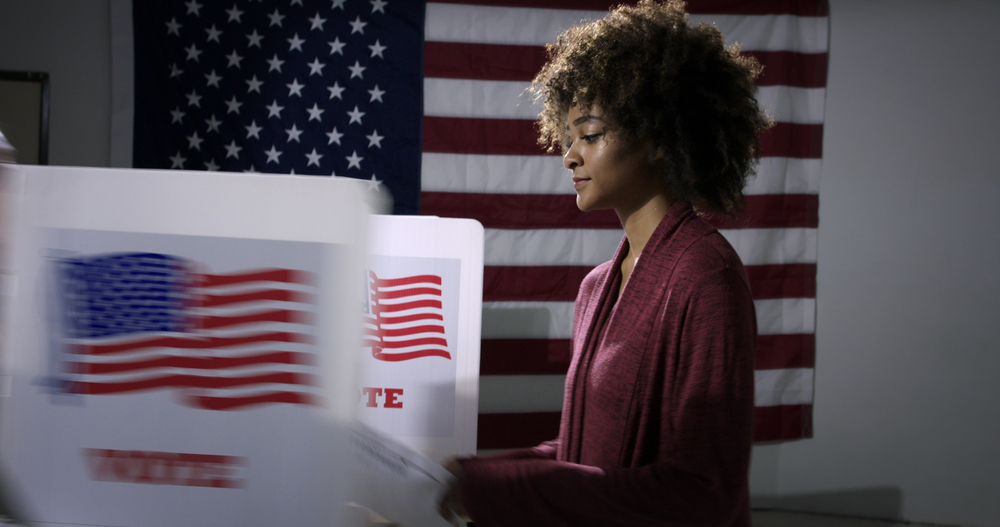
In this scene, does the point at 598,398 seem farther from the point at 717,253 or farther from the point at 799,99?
the point at 799,99

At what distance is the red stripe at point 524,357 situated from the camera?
211cm

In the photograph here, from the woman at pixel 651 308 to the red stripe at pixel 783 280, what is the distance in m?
1.23

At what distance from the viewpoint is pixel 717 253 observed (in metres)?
0.74

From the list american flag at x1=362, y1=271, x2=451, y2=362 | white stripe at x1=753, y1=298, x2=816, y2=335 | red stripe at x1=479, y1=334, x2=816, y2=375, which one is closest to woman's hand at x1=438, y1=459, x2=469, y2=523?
american flag at x1=362, y1=271, x2=451, y2=362

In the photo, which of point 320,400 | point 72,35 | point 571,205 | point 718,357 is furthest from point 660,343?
point 72,35

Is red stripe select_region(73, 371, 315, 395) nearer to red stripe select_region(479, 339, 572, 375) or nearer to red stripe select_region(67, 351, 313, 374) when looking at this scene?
red stripe select_region(67, 351, 313, 374)

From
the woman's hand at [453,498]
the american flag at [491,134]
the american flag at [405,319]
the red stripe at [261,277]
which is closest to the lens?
the red stripe at [261,277]

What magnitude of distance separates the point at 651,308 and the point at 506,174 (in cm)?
140

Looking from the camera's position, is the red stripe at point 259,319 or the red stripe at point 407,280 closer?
the red stripe at point 259,319

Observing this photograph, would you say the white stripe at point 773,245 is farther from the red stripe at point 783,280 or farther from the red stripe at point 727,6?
the red stripe at point 727,6

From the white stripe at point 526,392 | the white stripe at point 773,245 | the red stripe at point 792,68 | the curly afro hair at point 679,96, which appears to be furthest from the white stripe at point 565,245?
the curly afro hair at point 679,96

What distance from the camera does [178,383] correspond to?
380mm

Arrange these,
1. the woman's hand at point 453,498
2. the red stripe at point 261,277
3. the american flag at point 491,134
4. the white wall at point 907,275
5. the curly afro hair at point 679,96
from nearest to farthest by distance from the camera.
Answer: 1. the red stripe at point 261,277
2. the woman's hand at point 453,498
3. the curly afro hair at point 679,96
4. the american flag at point 491,134
5. the white wall at point 907,275

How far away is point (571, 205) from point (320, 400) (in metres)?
1.81
